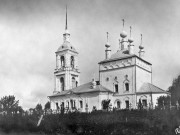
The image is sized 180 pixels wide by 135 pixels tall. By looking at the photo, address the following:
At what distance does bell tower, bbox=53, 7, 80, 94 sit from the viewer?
1626 inches

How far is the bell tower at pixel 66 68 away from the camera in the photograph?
4131 centimetres

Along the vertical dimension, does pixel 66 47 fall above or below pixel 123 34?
below

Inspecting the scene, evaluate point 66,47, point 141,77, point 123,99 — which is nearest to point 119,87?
point 123,99

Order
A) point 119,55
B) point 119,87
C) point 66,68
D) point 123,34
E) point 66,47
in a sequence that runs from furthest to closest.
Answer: point 66,47 < point 66,68 < point 123,34 < point 119,55 < point 119,87

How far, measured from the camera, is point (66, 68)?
41250 millimetres

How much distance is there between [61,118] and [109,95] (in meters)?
14.0

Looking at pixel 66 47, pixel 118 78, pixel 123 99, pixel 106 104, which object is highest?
pixel 66 47

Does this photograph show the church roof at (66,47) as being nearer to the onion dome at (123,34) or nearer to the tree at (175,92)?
the onion dome at (123,34)

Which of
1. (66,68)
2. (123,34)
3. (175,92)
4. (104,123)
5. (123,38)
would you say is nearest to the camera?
(104,123)

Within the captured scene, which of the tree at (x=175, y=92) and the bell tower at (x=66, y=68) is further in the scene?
the bell tower at (x=66, y=68)

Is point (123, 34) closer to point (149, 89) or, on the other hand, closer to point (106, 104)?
point (149, 89)

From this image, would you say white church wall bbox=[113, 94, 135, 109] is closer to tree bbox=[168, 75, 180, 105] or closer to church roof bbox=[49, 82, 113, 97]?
church roof bbox=[49, 82, 113, 97]

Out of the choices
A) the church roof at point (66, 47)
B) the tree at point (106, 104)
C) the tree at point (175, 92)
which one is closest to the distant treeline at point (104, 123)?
the tree at point (106, 104)

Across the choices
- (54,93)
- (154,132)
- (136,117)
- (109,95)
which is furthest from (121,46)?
(154,132)
